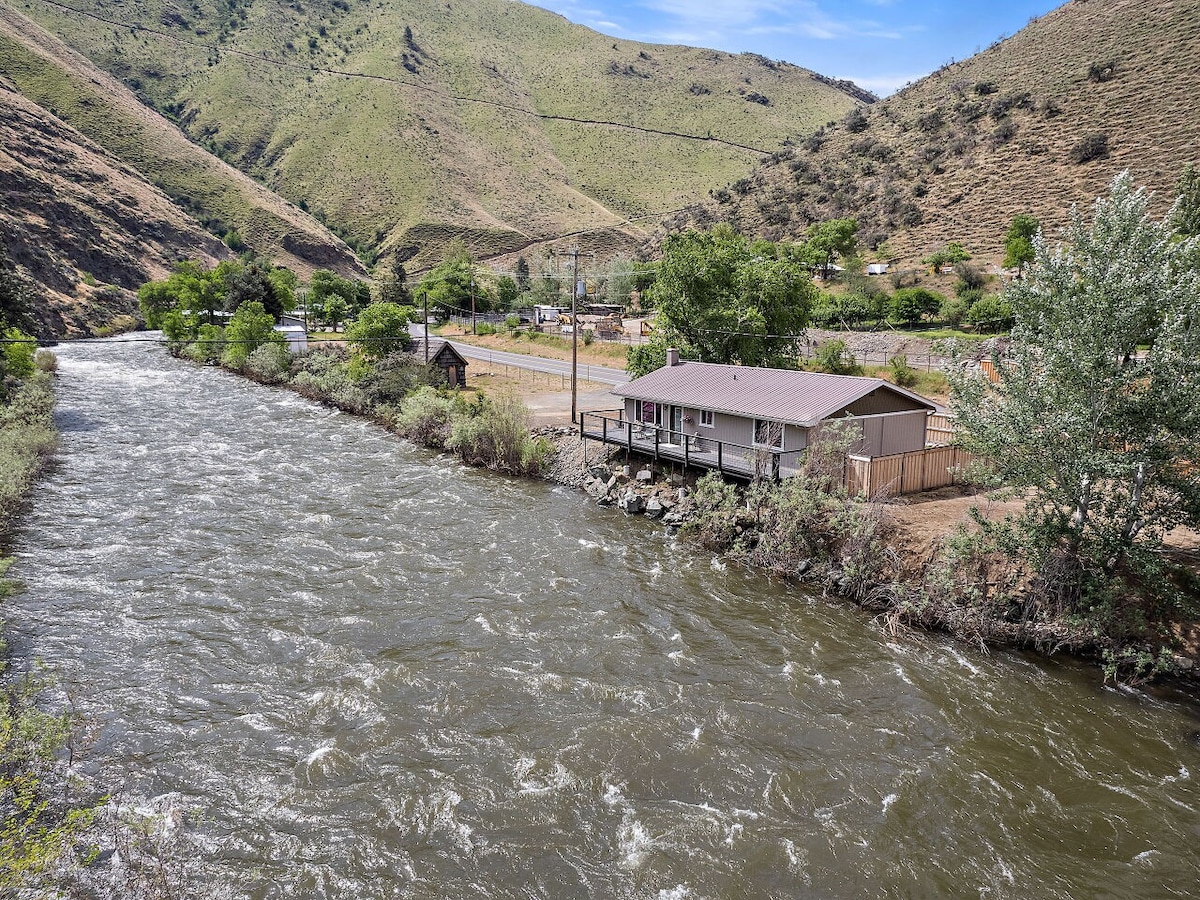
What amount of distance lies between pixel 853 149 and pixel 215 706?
9184 cm

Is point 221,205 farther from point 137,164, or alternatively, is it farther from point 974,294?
point 974,294

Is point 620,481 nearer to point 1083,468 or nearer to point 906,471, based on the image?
point 906,471

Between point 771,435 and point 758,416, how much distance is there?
0.76 metres

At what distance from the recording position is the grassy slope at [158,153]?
120375 millimetres

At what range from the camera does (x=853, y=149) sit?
8562cm

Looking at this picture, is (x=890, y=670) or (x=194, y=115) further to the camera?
(x=194, y=115)

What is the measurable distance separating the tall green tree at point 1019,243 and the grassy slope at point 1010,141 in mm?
4474

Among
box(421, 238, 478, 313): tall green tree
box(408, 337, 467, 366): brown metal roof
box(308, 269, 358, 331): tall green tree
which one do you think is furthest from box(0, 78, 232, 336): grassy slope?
box(408, 337, 467, 366): brown metal roof

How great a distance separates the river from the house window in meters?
4.16

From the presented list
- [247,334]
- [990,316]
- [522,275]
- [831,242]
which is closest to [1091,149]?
[831,242]

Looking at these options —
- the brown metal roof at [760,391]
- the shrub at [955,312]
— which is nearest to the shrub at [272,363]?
the brown metal roof at [760,391]

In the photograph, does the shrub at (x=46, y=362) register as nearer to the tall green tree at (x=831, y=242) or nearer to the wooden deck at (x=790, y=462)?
the wooden deck at (x=790, y=462)

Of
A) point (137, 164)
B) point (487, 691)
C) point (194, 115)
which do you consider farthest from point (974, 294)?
point (194, 115)

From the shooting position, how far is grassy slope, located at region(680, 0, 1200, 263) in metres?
59.4
